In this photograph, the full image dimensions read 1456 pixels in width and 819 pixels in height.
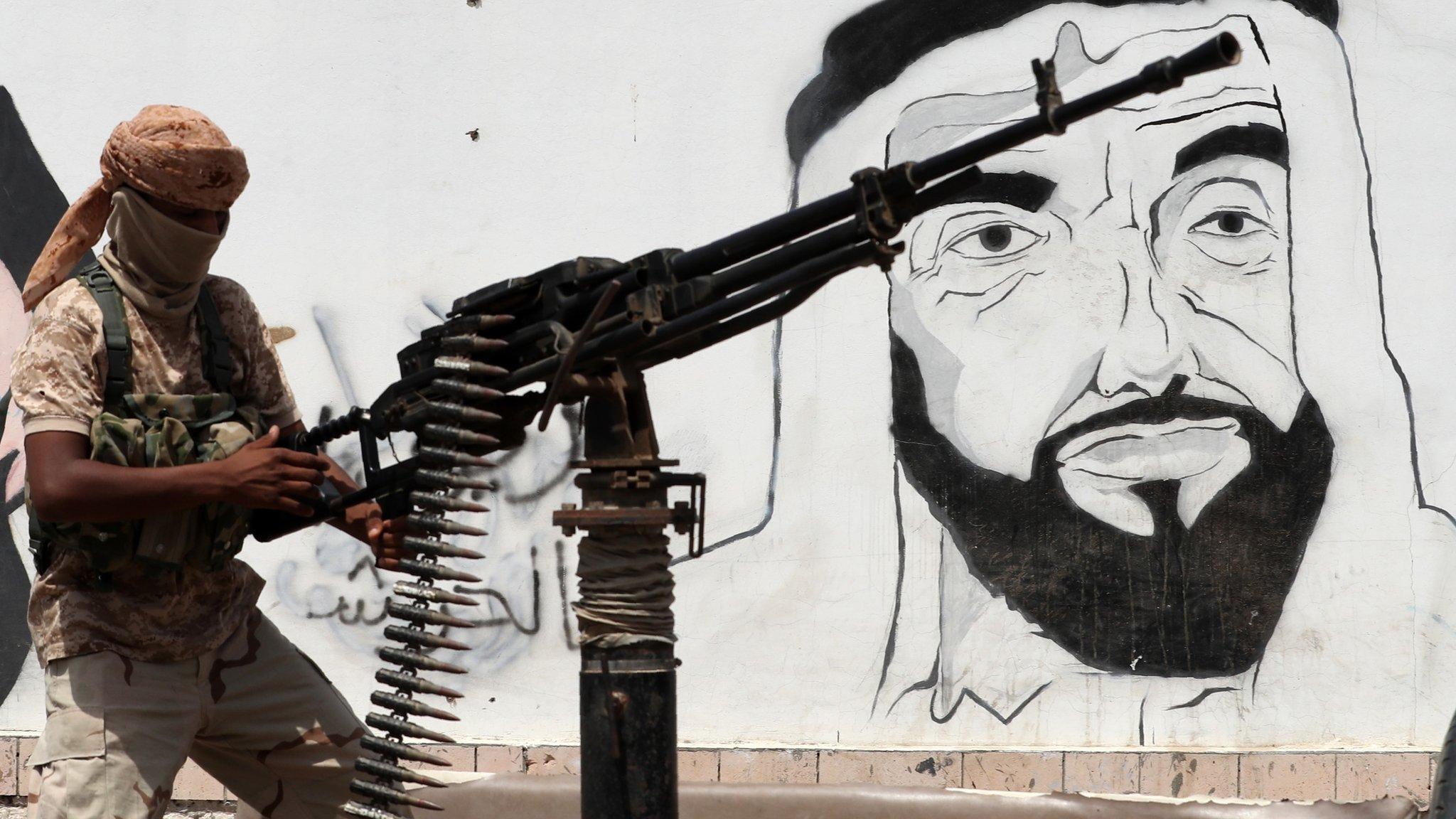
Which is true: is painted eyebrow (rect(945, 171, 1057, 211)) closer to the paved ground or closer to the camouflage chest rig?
the camouflage chest rig

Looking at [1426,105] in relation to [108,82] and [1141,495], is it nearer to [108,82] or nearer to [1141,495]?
[1141,495]

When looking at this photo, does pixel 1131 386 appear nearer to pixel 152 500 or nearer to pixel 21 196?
pixel 152 500

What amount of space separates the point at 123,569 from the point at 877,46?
282 cm

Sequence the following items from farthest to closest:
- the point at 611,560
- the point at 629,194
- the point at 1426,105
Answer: the point at 629,194
the point at 1426,105
the point at 611,560

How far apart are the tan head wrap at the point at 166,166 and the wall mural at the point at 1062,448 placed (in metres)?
1.92

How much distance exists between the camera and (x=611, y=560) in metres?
2.09

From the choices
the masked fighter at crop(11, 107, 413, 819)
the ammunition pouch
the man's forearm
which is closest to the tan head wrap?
the masked fighter at crop(11, 107, 413, 819)

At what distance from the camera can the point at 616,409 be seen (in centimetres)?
212

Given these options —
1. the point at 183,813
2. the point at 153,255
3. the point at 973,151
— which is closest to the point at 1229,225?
the point at 973,151

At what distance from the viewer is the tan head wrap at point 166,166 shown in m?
2.49

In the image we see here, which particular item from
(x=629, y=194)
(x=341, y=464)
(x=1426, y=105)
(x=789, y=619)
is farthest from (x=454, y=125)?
(x=1426, y=105)

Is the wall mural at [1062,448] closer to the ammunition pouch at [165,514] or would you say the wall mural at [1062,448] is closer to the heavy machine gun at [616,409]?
the ammunition pouch at [165,514]

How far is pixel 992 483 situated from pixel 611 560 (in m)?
2.34

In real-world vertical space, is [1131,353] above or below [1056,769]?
above
